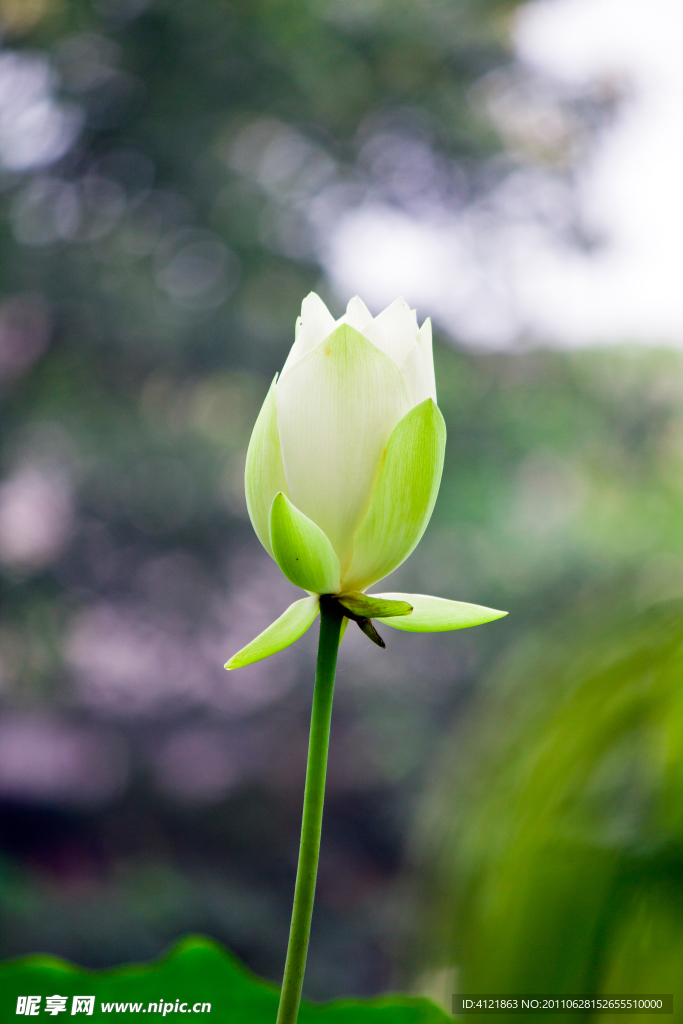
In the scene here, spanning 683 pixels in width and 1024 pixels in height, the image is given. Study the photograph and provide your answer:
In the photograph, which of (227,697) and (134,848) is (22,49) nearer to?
(227,697)

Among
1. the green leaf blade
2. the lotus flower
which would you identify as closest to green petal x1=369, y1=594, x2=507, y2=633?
the lotus flower

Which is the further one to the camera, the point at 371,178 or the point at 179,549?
the point at 371,178

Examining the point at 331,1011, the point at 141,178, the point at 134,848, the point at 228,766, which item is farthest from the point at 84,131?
the point at 331,1011

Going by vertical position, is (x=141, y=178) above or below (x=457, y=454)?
above

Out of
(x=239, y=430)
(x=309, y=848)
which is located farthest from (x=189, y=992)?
(x=239, y=430)

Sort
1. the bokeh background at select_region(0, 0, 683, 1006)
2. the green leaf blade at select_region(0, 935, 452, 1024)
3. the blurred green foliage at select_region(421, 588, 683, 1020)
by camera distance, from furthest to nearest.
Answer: the bokeh background at select_region(0, 0, 683, 1006) → the green leaf blade at select_region(0, 935, 452, 1024) → the blurred green foliage at select_region(421, 588, 683, 1020)

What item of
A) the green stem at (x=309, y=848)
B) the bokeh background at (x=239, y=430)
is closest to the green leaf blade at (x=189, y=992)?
the green stem at (x=309, y=848)

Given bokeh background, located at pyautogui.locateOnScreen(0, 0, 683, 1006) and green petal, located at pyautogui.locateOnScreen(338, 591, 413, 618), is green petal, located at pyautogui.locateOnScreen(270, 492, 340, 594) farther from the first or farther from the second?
bokeh background, located at pyautogui.locateOnScreen(0, 0, 683, 1006)
